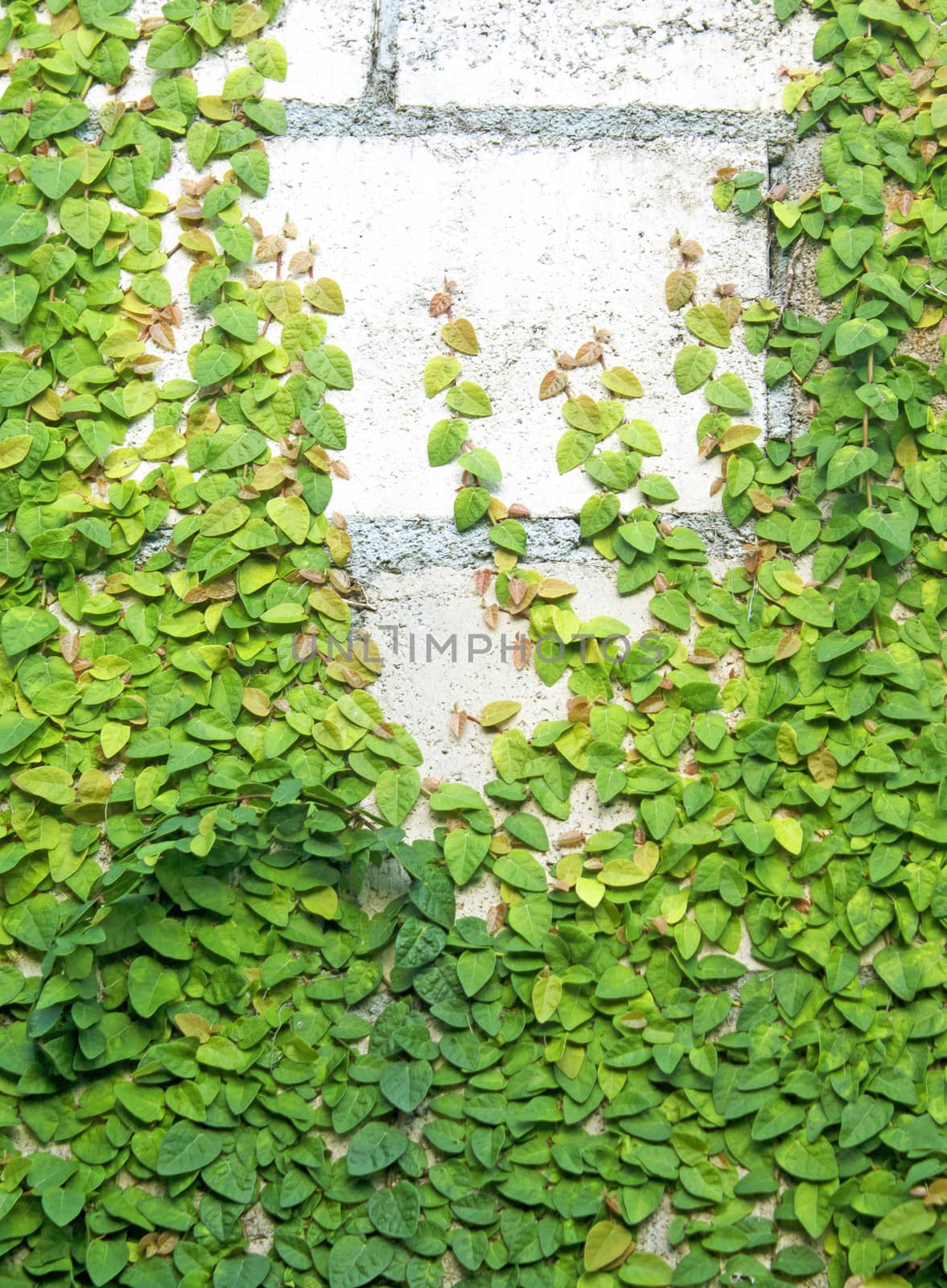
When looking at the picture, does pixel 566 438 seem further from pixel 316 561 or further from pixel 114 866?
pixel 114 866

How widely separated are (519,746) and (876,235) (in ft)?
2.41

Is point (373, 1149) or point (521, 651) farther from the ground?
→ point (521, 651)

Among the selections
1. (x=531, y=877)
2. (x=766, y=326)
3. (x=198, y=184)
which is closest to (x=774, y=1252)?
(x=531, y=877)

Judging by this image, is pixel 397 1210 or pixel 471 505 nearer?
pixel 397 1210

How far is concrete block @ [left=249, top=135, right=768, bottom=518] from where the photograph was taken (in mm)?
1238

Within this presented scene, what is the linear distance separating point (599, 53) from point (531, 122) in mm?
122

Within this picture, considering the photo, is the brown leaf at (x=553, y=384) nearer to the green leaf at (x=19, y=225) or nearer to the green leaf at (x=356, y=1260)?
the green leaf at (x=19, y=225)

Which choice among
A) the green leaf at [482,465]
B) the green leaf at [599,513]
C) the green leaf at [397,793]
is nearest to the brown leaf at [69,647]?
the green leaf at [397,793]

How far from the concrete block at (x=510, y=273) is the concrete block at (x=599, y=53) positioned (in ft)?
0.21

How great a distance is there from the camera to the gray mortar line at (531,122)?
126 centimetres

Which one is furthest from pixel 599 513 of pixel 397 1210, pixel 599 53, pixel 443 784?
pixel 397 1210

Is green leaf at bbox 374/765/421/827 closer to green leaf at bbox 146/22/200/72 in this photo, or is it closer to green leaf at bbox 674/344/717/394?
green leaf at bbox 674/344/717/394

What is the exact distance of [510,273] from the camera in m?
1.25

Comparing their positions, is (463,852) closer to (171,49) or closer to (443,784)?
(443,784)
